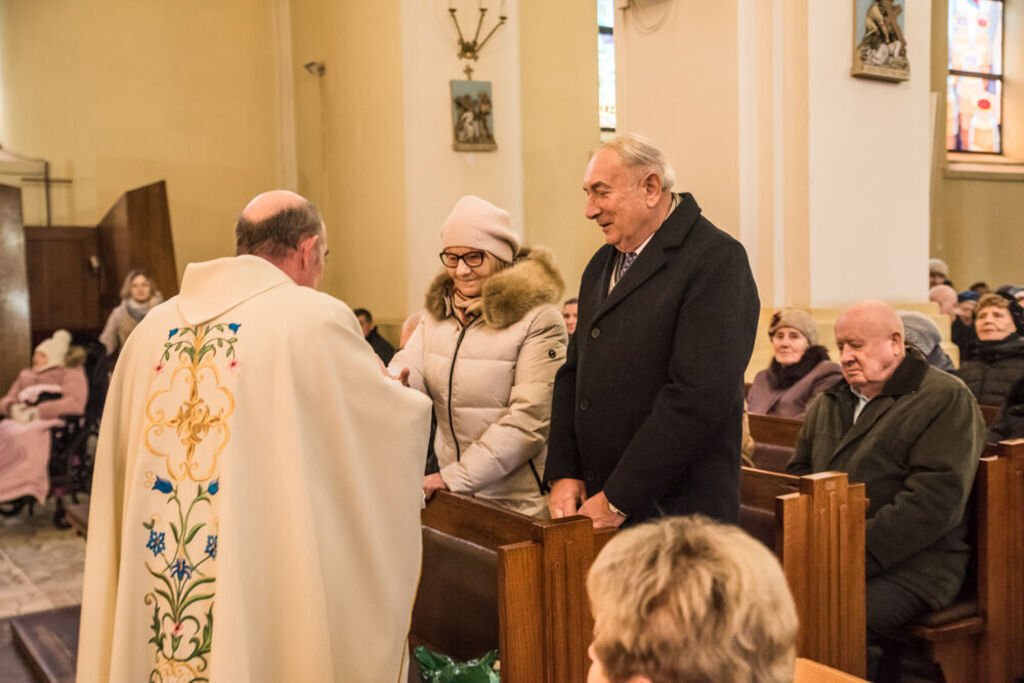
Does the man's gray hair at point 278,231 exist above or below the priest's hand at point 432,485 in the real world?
above

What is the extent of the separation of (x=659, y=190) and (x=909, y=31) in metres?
4.52

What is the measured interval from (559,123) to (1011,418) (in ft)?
21.9

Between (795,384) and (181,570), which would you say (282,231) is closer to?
(181,570)

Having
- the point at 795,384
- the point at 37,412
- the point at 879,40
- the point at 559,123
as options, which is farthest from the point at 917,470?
the point at 559,123

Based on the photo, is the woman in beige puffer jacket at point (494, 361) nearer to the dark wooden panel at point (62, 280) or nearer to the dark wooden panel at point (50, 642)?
the dark wooden panel at point (50, 642)

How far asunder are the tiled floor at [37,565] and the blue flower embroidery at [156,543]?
329 centimetres

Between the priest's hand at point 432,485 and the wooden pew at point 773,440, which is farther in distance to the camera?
the wooden pew at point 773,440

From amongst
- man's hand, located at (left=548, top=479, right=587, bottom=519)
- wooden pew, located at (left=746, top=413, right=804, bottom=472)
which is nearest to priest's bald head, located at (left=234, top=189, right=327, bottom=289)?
man's hand, located at (left=548, top=479, right=587, bottom=519)

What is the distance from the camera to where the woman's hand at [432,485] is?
2.89 m

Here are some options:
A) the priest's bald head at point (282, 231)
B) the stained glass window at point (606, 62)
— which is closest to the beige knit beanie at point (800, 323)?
the priest's bald head at point (282, 231)

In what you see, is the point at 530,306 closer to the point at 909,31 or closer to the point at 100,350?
the point at 909,31

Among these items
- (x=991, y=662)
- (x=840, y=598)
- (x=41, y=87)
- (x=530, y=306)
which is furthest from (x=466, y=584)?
(x=41, y=87)

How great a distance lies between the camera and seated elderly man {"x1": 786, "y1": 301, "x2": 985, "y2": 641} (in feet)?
9.70

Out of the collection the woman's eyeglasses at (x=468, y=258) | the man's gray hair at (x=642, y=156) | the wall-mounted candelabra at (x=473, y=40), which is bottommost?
the woman's eyeglasses at (x=468, y=258)
